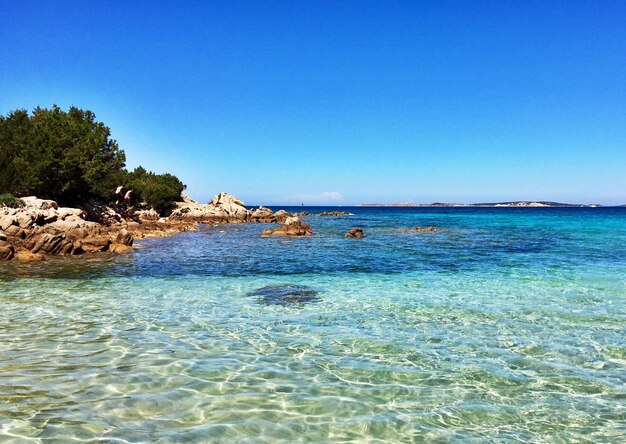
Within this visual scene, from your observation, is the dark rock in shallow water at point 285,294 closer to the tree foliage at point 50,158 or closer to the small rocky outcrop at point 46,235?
the small rocky outcrop at point 46,235

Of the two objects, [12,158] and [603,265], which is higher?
[12,158]

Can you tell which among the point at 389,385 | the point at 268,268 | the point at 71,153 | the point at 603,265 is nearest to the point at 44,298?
the point at 268,268

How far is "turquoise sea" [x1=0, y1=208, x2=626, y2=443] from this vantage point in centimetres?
608

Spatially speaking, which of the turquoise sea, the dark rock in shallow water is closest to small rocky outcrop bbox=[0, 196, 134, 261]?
the turquoise sea

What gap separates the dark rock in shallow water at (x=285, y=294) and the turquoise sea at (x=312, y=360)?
78 millimetres

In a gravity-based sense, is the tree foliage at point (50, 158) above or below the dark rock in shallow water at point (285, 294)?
above

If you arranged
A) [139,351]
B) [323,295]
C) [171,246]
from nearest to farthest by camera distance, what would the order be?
[139,351]
[323,295]
[171,246]

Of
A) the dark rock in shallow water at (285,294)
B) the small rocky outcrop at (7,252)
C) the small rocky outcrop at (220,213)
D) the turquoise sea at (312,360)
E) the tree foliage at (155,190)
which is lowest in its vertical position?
the dark rock in shallow water at (285,294)

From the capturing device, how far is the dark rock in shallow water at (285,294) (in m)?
14.5

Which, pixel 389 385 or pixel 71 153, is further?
pixel 71 153

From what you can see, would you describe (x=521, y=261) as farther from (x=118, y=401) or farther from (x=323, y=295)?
(x=118, y=401)

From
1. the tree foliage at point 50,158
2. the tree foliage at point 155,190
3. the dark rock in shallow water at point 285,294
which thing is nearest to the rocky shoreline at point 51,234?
the tree foliage at point 50,158

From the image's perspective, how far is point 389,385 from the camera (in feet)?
24.6

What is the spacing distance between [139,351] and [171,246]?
84.2 feet
